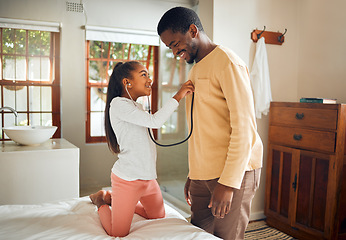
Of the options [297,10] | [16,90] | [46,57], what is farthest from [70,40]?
[297,10]

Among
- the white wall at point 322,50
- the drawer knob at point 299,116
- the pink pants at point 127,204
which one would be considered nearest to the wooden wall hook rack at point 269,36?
the white wall at point 322,50

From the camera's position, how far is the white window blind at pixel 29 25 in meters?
3.38

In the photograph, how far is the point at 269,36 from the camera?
9.02ft

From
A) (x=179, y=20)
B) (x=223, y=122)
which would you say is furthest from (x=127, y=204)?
(x=179, y=20)

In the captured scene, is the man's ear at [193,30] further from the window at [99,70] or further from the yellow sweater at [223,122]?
the window at [99,70]

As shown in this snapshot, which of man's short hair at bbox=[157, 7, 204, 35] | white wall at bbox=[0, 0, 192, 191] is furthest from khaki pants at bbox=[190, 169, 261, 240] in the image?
white wall at bbox=[0, 0, 192, 191]

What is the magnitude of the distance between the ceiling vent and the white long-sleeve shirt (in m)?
2.59

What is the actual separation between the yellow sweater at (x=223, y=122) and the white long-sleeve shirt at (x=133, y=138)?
0.23 metres

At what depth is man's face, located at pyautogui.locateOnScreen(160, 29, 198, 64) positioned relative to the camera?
1275 millimetres

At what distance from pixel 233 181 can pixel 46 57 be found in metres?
3.26

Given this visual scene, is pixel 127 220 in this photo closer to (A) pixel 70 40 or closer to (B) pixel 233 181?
(B) pixel 233 181

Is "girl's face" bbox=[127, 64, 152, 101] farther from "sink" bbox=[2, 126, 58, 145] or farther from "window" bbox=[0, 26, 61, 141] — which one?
"window" bbox=[0, 26, 61, 141]

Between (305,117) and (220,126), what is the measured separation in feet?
4.60

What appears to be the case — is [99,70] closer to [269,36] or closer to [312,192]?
[269,36]
